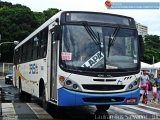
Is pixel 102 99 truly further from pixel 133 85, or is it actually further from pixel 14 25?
pixel 14 25

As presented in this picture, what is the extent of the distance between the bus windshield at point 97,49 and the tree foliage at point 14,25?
62.4 metres

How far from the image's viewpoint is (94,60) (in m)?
11.9

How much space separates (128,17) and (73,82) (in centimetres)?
295

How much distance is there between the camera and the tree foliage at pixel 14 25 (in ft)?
246

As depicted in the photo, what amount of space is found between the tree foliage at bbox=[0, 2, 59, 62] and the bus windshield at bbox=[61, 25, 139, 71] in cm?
6239

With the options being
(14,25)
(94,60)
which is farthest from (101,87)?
(14,25)

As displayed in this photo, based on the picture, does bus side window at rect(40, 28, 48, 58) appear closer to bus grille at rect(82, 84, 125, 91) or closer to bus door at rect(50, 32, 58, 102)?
bus door at rect(50, 32, 58, 102)

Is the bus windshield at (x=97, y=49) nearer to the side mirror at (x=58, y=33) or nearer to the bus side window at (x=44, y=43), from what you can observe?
the side mirror at (x=58, y=33)

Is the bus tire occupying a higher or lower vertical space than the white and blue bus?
lower

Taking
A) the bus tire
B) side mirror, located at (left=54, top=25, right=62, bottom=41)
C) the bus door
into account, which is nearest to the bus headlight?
the bus door

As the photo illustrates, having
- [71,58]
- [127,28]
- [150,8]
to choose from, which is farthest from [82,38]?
[150,8]

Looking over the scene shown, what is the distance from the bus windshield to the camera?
38.7 ft

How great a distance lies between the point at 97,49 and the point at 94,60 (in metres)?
0.37

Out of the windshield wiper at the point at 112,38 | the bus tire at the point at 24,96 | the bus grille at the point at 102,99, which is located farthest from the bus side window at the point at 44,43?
the bus tire at the point at 24,96
